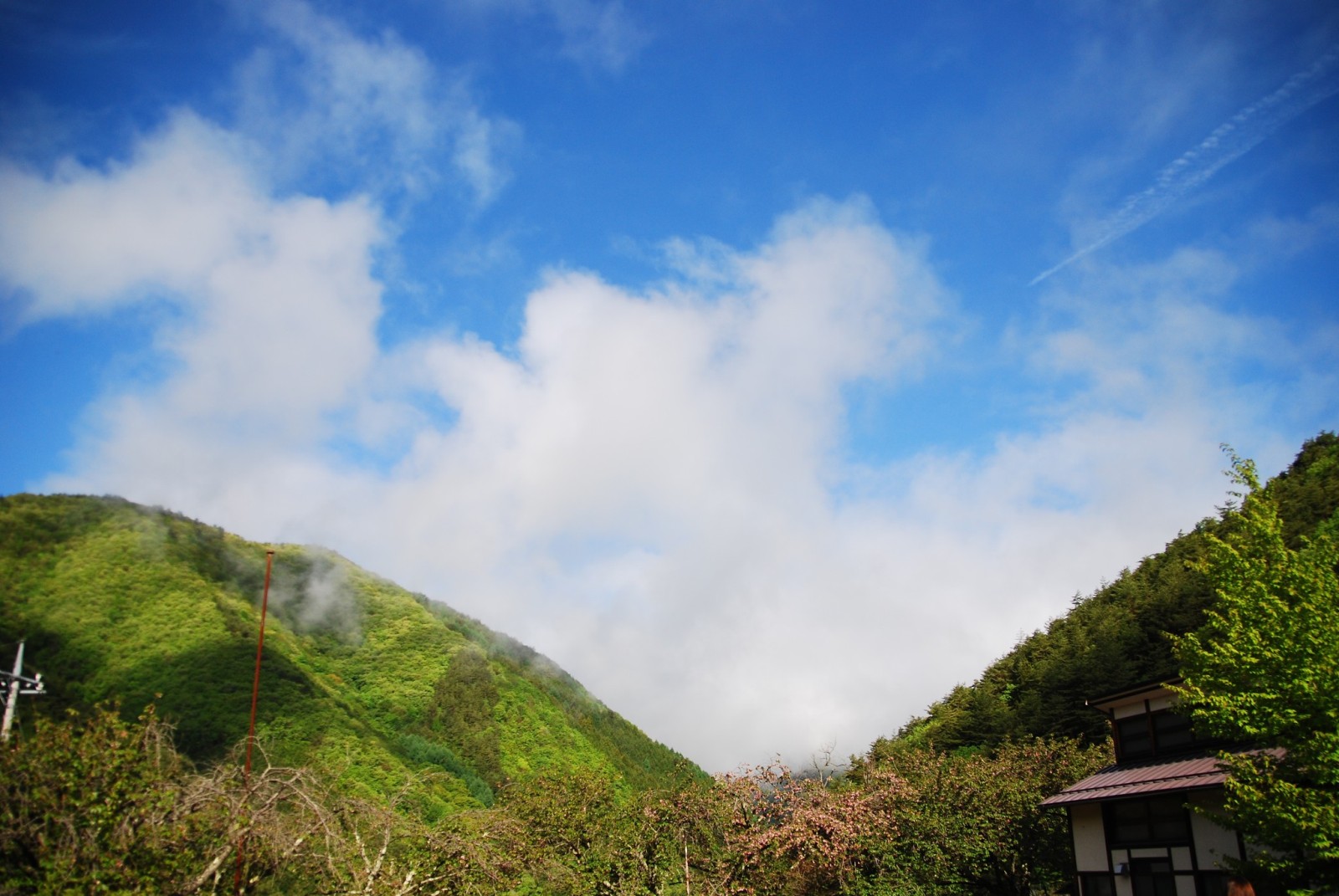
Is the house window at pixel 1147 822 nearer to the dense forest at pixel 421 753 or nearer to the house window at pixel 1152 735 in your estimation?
the house window at pixel 1152 735

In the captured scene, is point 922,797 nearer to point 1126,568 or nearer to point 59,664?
point 59,664

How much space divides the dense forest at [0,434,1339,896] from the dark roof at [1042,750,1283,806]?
565 centimetres

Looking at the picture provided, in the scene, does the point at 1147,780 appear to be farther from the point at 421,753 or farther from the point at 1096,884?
the point at 421,753

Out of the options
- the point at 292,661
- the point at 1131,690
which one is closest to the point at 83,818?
the point at 1131,690

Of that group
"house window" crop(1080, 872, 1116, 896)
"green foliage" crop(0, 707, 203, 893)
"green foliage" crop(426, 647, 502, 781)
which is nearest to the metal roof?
"house window" crop(1080, 872, 1116, 896)

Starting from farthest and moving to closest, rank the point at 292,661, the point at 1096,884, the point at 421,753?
the point at 292,661, the point at 421,753, the point at 1096,884

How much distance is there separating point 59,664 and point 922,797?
47.4 metres

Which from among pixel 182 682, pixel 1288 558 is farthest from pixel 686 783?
pixel 182 682

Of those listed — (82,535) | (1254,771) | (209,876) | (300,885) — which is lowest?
(300,885)

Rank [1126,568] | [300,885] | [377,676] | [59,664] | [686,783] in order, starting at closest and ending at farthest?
[300,885] < [686,783] < [59,664] < [377,676] < [1126,568]

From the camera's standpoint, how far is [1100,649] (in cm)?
5753

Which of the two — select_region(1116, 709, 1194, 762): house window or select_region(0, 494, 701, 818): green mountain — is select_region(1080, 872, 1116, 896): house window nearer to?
select_region(1116, 709, 1194, 762): house window

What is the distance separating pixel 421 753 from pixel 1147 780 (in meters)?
49.8

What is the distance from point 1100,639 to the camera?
194 ft
